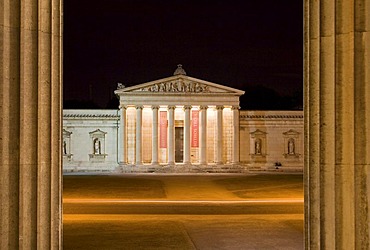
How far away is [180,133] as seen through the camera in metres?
66.2

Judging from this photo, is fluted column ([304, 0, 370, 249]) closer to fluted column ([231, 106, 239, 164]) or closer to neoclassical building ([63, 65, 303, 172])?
neoclassical building ([63, 65, 303, 172])

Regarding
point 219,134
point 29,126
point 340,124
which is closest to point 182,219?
point 340,124

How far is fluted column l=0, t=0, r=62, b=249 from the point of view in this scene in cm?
716

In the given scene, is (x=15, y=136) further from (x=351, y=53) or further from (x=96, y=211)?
(x=96, y=211)

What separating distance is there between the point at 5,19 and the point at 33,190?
2.23 m

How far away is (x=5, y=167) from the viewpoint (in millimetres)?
7156

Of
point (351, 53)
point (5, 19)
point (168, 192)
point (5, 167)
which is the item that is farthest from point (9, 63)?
point (168, 192)

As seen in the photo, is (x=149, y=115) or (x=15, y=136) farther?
(x=149, y=115)

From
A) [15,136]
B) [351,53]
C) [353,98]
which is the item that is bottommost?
[15,136]

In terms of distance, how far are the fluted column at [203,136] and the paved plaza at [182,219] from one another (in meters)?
28.7

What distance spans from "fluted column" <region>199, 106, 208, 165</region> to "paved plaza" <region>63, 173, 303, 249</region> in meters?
28.7

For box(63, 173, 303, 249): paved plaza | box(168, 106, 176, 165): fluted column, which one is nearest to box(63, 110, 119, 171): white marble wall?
box(168, 106, 176, 165): fluted column

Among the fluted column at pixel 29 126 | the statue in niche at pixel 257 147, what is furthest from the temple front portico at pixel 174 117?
the fluted column at pixel 29 126

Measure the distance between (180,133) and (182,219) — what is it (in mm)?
46358
